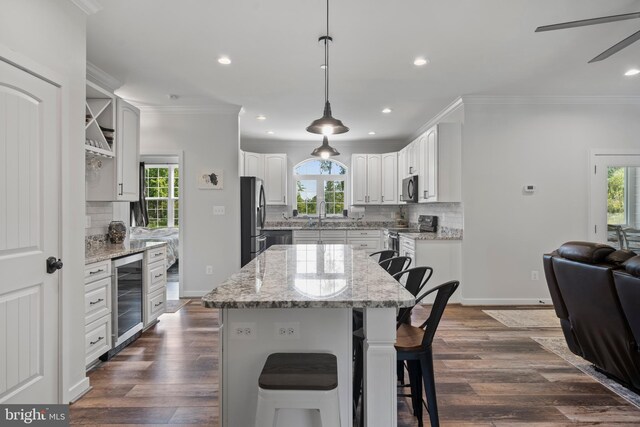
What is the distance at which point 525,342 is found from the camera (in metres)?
3.23

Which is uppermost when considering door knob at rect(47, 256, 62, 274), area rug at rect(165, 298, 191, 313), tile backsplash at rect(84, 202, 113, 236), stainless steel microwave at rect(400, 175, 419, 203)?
stainless steel microwave at rect(400, 175, 419, 203)

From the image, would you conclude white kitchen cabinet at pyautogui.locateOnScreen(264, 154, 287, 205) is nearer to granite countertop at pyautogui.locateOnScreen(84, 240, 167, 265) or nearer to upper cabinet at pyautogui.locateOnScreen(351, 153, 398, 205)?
upper cabinet at pyautogui.locateOnScreen(351, 153, 398, 205)

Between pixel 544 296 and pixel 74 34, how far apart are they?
18.0 ft

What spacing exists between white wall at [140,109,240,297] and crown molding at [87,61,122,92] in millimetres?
967

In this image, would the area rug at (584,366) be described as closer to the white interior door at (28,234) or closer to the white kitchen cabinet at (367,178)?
the white interior door at (28,234)

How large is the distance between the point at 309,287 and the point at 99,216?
9.54ft

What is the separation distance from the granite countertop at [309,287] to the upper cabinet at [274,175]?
4296 mm

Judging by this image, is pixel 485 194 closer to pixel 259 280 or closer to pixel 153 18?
pixel 259 280

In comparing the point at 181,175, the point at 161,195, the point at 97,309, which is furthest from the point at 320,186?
the point at 97,309

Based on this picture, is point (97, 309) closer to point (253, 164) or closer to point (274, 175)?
point (253, 164)

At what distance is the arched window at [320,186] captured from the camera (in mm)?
7215

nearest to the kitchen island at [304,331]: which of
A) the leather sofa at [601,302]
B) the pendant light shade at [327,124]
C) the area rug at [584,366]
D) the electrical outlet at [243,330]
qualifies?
the electrical outlet at [243,330]

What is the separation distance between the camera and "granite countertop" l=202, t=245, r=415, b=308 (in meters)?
1.39

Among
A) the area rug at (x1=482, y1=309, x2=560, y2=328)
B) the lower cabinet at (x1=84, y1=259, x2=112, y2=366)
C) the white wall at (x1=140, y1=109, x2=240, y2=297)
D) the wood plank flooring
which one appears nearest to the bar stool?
the wood plank flooring
